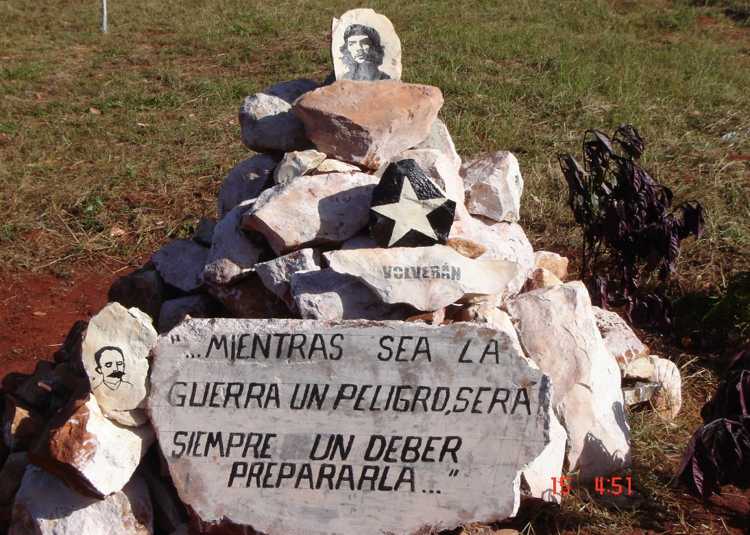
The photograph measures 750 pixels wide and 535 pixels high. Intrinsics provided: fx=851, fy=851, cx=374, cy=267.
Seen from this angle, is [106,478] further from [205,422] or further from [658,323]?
[658,323]

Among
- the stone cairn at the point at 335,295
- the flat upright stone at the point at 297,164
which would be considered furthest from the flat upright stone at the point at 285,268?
the flat upright stone at the point at 297,164

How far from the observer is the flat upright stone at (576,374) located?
3.18 metres

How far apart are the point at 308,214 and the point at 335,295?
0.37 m

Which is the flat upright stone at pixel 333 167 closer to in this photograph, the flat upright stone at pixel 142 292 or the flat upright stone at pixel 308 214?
the flat upright stone at pixel 308 214

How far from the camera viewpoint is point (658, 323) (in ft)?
12.9

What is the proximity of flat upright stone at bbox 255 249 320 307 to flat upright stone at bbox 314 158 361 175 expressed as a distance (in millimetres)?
416

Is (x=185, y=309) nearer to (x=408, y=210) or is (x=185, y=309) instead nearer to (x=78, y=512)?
(x=78, y=512)

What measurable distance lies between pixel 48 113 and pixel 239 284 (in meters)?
4.68

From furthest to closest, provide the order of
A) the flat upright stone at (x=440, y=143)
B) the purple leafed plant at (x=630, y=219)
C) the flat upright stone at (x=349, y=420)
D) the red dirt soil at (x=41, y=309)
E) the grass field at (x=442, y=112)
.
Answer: the grass field at (x=442, y=112)
the red dirt soil at (x=41, y=309)
the purple leafed plant at (x=630, y=219)
the flat upright stone at (x=440, y=143)
the flat upright stone at (x=349, y=420)

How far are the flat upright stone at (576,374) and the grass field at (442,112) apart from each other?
183mm

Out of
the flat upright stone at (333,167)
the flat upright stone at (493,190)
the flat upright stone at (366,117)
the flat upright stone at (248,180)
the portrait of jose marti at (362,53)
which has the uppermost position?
the portrait of jose marti at (362,53)

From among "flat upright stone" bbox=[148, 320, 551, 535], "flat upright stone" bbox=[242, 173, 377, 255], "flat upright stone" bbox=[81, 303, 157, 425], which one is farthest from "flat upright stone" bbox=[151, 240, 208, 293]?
"flat upright stone" bbox=[148, 320, 551, 535]

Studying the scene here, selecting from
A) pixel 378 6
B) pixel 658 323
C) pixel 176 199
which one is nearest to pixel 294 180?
pixel 658 323

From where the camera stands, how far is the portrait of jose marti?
365 centimetres
